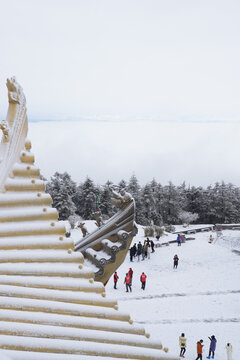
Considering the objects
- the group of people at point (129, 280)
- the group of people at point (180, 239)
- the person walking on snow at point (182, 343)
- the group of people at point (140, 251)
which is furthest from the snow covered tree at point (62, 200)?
the person walking on snow at point (182, 343)

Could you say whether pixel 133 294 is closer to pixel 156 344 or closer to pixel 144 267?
pixel 144 267

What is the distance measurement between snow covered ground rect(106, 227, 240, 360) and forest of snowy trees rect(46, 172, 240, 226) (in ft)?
60.5

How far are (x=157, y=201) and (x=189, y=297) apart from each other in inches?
1304

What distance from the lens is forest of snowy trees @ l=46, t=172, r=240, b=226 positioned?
43062mm

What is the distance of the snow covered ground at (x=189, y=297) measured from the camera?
12922 mm

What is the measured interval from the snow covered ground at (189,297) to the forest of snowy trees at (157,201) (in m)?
18.4

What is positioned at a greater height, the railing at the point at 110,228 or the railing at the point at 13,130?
the railing at the point at 13,130

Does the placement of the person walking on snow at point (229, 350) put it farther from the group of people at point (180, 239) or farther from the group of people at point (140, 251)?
the group of people at point (180, 239)

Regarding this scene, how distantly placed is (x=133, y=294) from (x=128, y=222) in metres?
10.8

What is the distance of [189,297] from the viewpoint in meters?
16.8

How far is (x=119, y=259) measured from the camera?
23.2 feet

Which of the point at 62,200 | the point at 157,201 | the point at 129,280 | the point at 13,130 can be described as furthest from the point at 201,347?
the point at 157,201

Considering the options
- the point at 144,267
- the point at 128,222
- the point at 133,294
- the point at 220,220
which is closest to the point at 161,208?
the point at 220,220

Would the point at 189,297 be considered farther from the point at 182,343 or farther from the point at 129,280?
Result: the point at 182,343
